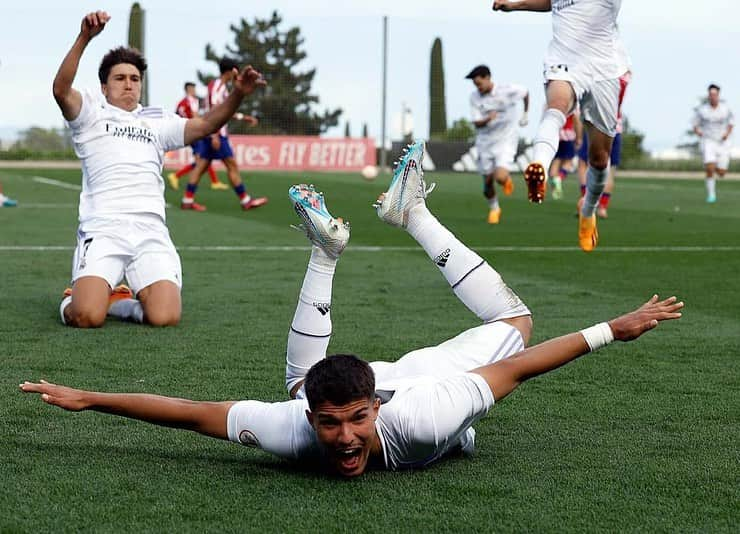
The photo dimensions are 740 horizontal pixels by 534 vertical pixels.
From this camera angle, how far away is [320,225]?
16.5 feet

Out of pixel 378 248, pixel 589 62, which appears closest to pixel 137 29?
pixel 378 248

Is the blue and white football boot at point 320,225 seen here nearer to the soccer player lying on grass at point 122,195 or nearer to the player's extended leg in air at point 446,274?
the player's extended leg in air at point 446,274

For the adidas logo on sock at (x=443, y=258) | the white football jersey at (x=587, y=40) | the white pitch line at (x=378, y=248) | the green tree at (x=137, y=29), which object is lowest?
the white pitch line at (x=378, y=248)

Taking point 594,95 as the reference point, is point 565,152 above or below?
below

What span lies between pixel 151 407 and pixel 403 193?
75.3 inches

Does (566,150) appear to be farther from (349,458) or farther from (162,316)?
(349,458)

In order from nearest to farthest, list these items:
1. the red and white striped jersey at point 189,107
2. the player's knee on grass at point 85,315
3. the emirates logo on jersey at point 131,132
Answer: the player's knee on grass at point 85,315, the emirates logo on jersey at point 131,132, the red and white striped jersey at point 189,107

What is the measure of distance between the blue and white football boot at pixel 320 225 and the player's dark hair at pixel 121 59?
3106 millimetres

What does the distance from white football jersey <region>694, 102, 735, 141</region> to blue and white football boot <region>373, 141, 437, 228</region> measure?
22.2 metres

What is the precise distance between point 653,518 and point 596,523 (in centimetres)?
19

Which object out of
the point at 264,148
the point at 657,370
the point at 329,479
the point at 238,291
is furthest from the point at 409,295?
the point at 264,148

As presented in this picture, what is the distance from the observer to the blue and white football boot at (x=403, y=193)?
224 inches

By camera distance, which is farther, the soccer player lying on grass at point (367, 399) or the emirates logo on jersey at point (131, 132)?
the emirates logo on jersey at point (131, 132)

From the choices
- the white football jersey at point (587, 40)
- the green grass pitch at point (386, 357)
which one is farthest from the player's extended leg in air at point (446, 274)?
the white football jersey at point (587, 40)
